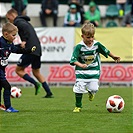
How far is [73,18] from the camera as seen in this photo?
20797mm

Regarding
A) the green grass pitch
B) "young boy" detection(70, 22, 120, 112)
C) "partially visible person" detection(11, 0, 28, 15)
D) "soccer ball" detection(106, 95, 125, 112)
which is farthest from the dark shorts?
"partially visible person" detection(11, 0, 28, 15)

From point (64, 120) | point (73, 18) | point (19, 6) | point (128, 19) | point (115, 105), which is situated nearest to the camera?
point (64, 120)

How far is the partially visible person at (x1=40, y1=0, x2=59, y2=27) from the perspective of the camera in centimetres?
2133

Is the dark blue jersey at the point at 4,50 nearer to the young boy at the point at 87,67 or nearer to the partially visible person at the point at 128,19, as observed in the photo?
the young boy at the point at 87,67

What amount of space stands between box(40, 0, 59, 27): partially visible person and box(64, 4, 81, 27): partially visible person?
2.40 feet

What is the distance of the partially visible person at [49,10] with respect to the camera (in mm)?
21328

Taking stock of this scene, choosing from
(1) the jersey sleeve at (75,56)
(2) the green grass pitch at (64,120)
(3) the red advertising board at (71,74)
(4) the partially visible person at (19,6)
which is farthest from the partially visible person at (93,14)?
(1) the jersey sleeve at (75,56)

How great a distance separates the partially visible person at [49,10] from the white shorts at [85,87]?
11918 millimetres

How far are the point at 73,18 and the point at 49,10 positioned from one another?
3.84 feet

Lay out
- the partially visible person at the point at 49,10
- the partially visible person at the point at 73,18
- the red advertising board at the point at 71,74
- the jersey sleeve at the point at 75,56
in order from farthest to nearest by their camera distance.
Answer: the partially visible person at the point at 49,10 < the partially visible person at the point at 73,18 < the red advertising board at the point at 71,74 < the jersey sleeve at the point at 75,56

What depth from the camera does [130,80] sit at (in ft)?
60.3

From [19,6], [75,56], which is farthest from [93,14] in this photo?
[75,56]

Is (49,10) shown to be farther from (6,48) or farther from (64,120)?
(64,120)

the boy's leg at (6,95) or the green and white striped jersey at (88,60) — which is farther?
the green and white striped jersey at (88,60)
